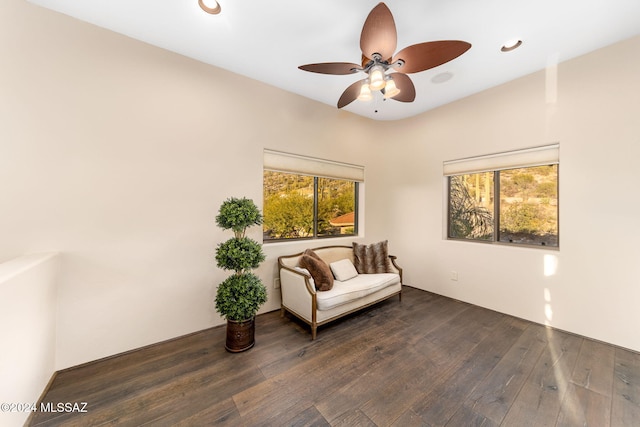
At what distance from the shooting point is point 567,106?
2.54 m

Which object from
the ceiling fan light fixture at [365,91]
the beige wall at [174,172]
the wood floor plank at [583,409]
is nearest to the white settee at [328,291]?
the beige wall at [174,172]

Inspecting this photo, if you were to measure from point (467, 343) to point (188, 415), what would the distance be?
2.54 meters

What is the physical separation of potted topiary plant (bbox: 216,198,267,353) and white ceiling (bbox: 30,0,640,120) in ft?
5.33

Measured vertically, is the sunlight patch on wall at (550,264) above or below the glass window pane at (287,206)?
below

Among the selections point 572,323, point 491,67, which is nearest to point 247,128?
point 491,67

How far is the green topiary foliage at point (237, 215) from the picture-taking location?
216 cm

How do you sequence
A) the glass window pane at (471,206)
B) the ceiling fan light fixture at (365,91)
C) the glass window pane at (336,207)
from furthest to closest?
the glass window pane at (336,207) → the glass window pane at (471,206) → the ceiling fan light fixture at (365,91)

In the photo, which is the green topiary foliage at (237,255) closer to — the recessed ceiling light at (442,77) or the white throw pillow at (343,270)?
the white throw pillow at (343,270)

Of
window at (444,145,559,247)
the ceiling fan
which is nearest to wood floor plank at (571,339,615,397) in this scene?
window at (444,145,559,247)

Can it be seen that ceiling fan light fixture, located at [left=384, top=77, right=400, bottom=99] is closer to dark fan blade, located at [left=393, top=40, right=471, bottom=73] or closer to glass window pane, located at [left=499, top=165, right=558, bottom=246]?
dark fan blade, located at [left=393, top=40, right=471, bottom=73]

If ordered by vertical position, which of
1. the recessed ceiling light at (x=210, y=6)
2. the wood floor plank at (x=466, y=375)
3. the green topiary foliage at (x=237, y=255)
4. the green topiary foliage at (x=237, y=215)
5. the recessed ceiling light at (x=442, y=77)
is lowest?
the wood floor plank at (x=466, y=375)

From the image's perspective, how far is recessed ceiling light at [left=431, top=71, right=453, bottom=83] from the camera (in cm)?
274

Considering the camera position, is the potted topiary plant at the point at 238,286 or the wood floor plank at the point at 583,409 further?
the potted topiary plant at the point at 238,286

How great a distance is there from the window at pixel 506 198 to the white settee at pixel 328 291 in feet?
4.55
